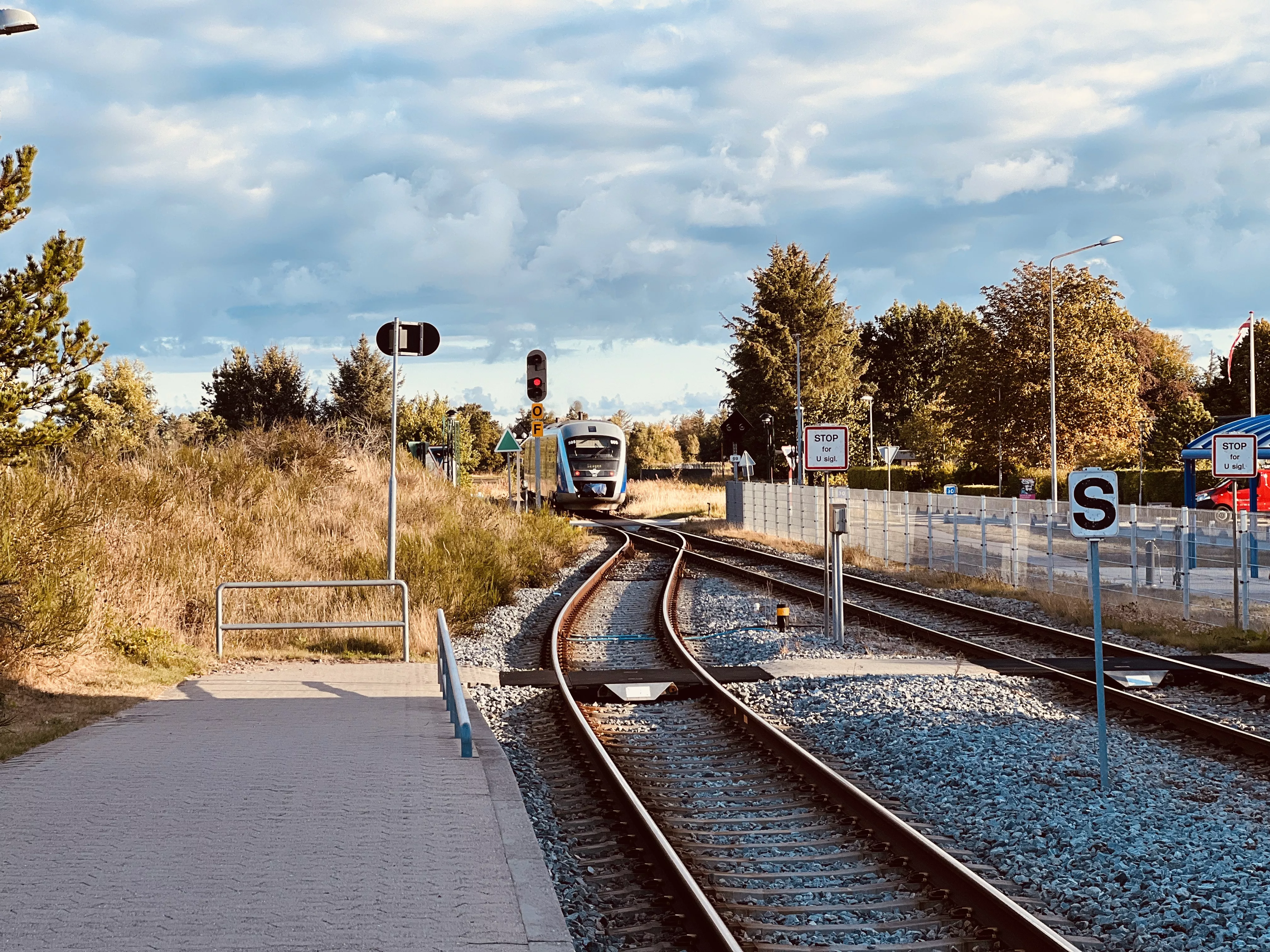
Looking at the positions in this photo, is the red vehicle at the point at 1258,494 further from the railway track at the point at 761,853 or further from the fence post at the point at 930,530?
the railway track at the point at 761,853

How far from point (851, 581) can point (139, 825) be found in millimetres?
18229

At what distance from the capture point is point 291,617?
1517 cm

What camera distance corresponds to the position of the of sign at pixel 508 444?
29.6m

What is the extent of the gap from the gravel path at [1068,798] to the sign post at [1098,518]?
34cm

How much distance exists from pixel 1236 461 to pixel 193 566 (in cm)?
1312

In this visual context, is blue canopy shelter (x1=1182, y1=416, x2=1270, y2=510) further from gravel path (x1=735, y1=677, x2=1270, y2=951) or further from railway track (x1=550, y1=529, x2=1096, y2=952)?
railway track (x1=550, y1=529, x2=1096, y2=952)

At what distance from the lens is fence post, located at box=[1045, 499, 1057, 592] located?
67.5 feet

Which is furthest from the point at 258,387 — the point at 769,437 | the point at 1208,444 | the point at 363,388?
the point at 1208,444

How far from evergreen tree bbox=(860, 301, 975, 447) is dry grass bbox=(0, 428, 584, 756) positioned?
72901 mm

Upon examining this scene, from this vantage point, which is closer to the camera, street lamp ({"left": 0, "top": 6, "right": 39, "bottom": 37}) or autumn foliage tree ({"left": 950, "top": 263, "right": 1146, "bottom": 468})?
street lamp ({"left": 0, "top": 6, "right": 39, "bottom": 37})

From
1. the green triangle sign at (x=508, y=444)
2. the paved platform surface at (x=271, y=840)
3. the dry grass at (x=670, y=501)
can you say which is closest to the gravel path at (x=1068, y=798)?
the paved platform surface at (x=271, y=840)

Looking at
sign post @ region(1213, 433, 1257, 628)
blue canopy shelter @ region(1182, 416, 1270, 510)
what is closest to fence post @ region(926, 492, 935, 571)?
blue canopy shelter @ region(1182, 416, 1270, 510)

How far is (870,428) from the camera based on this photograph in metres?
86.1

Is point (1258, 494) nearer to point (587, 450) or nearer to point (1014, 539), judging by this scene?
point (1014, 539)
